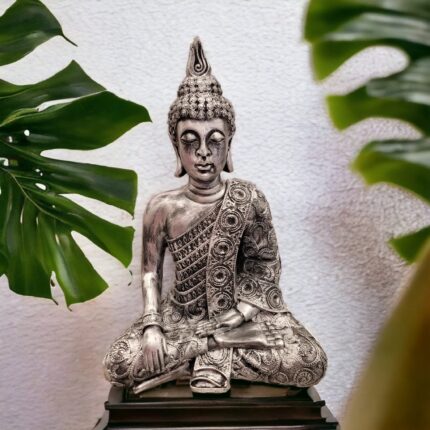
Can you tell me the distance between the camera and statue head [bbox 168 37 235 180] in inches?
42.8

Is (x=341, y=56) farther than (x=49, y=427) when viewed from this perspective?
No

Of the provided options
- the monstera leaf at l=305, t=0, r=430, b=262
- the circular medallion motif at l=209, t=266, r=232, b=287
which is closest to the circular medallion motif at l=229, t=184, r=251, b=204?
the circular medallion motif at l=209, t=266, r=232, b=287

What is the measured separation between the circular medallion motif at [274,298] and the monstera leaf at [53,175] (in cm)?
23

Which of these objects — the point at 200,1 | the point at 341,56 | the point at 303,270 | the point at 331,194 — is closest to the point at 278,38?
the point at 200,1

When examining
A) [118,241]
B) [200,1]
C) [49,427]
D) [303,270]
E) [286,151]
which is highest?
[200,1]

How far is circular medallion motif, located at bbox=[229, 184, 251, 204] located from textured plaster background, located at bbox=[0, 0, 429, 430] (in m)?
0.26

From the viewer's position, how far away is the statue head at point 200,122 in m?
1.09

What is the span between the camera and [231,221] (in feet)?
3.64

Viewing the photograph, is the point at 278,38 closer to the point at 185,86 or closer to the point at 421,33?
the point at 185,86

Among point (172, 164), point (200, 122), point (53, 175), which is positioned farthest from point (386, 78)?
point (172, 164)

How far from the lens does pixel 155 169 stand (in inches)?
54.7

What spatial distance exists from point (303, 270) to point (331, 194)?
0.52ft

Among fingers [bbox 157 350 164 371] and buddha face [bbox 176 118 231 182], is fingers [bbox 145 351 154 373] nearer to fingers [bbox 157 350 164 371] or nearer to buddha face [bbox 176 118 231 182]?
fingers [bbox 157 350 164 371]

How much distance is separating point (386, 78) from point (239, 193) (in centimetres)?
59
